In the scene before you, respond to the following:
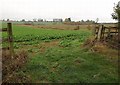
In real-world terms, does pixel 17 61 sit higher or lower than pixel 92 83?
higher

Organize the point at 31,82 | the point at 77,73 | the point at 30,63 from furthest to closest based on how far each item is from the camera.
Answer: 1. the point at 30,63
2. the point at 77,73
3. the point at 31,82

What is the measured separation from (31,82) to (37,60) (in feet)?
8.44

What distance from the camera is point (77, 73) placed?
8.51 m

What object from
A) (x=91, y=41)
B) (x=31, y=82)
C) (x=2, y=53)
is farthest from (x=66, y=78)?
(x=91, y=41)

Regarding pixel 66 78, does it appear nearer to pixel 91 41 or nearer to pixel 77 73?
pixel 77 73

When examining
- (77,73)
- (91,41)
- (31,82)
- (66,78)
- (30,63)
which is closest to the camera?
(31,82)

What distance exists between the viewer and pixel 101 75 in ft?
28.0

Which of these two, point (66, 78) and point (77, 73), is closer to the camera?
point (66, 78)

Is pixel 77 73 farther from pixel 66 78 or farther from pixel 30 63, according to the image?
pixel 30 63

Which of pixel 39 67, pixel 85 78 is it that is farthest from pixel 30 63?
pixel 85 78

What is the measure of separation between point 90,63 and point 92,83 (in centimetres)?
198

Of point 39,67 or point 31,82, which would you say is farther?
point 39,67

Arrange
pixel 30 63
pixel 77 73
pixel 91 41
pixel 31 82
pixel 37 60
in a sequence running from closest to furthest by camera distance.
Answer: pixel 31 82
pixel 77 73
pixel 30 63
pixel 37 60
pixel 91 41

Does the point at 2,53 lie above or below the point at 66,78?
above
